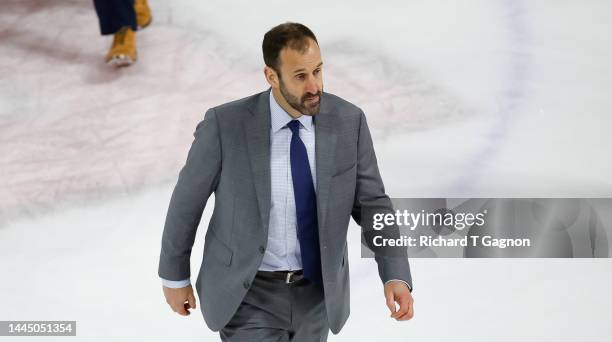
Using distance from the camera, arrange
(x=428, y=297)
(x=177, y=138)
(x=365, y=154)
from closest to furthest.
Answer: (x=365, y=154), (x=428, y=297), (x=177, y=138)

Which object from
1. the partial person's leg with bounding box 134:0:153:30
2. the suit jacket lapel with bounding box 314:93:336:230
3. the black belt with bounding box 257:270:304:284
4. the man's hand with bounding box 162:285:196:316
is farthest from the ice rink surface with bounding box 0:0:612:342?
the suit jacket lapel with bounding box 314:93:336:230

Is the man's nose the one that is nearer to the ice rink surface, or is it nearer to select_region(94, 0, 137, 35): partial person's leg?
the ice rink surface

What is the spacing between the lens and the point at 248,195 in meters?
2.10

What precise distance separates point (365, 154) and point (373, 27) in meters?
1.44

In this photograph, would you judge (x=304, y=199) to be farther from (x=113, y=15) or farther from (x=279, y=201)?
(x=113, y=15)

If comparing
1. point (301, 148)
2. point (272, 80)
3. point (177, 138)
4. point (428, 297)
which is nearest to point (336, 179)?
point (301, 148)

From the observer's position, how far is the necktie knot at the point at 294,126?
2119 millimetres

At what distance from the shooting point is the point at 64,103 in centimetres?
340

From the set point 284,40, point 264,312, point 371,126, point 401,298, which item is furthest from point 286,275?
point 371,126

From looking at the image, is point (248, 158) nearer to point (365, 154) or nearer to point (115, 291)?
point (365, 154)

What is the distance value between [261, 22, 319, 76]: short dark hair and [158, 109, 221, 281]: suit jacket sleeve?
18 cm

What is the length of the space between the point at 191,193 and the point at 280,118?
0.83ft

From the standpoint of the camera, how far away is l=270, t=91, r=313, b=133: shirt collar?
212 centimetres

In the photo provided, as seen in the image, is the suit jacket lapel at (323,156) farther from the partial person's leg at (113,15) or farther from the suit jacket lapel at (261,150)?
the partial person's leg at (113,15)
